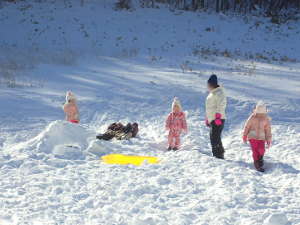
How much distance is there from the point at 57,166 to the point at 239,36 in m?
22.6

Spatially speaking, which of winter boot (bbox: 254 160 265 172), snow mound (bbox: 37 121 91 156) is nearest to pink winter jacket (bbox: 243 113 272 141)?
winter boot (bbox: 254 160 265 172)

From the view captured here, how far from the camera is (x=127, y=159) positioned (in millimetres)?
7461

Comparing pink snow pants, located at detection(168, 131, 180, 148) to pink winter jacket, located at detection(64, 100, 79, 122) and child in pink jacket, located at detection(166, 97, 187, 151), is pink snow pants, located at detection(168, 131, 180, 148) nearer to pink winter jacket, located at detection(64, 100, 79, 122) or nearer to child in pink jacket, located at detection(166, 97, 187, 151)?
child in pink jacket, located at detection(166, 97, 187, 151)

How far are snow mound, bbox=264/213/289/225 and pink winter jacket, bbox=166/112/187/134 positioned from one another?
3.90 meters

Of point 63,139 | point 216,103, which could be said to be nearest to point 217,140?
point 216,103

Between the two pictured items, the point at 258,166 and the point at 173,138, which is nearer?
the point at 258,166

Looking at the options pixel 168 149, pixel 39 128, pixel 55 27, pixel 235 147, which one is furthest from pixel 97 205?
pixel 55 27

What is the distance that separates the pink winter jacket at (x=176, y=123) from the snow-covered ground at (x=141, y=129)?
0.55 metres

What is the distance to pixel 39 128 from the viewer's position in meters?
9.70

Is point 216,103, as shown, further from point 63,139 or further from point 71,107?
point 71,107

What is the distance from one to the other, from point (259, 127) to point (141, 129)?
3784 millimetres

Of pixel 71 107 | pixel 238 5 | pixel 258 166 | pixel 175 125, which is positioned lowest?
pixel 258 166

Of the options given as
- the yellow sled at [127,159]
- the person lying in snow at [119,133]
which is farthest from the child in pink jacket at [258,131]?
the person lying in snow at [119,133]

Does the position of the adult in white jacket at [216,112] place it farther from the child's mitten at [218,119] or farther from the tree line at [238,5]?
the tree line at [238,5]
